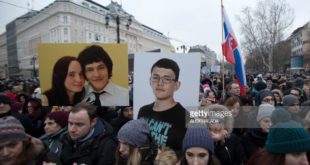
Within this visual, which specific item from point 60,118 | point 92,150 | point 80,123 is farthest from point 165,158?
point 60,118

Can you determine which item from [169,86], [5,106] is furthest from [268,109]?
[5,106]

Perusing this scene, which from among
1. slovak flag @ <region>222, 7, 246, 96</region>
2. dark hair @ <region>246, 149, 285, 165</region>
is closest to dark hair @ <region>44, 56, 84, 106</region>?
dark hair @ <region>246, 149, 285, 165</region>

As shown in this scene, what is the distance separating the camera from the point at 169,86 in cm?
343

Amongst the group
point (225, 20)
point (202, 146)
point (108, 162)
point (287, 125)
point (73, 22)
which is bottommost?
point (108, 162)

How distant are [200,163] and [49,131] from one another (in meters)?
1.89

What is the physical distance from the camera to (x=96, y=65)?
407cm

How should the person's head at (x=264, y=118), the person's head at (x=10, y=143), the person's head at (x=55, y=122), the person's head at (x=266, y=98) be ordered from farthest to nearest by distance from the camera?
the person's head at (x=266, y=98), the person's head at (x=55, y=122), the person's head at (x=264, y=118), the person's head at (x=10, y=143)

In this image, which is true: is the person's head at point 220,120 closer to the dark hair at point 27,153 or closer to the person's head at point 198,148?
the person's head at point 198,148

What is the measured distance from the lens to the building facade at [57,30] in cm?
7625

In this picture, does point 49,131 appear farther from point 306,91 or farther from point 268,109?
point 306,91

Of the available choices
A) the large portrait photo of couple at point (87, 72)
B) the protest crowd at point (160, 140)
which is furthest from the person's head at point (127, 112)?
the protest crowd at point (160, 140)

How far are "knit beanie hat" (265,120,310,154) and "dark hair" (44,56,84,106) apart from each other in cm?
262

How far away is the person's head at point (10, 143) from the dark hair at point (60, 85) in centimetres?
163

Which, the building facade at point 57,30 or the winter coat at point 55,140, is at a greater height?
the building facade at point 57,30
